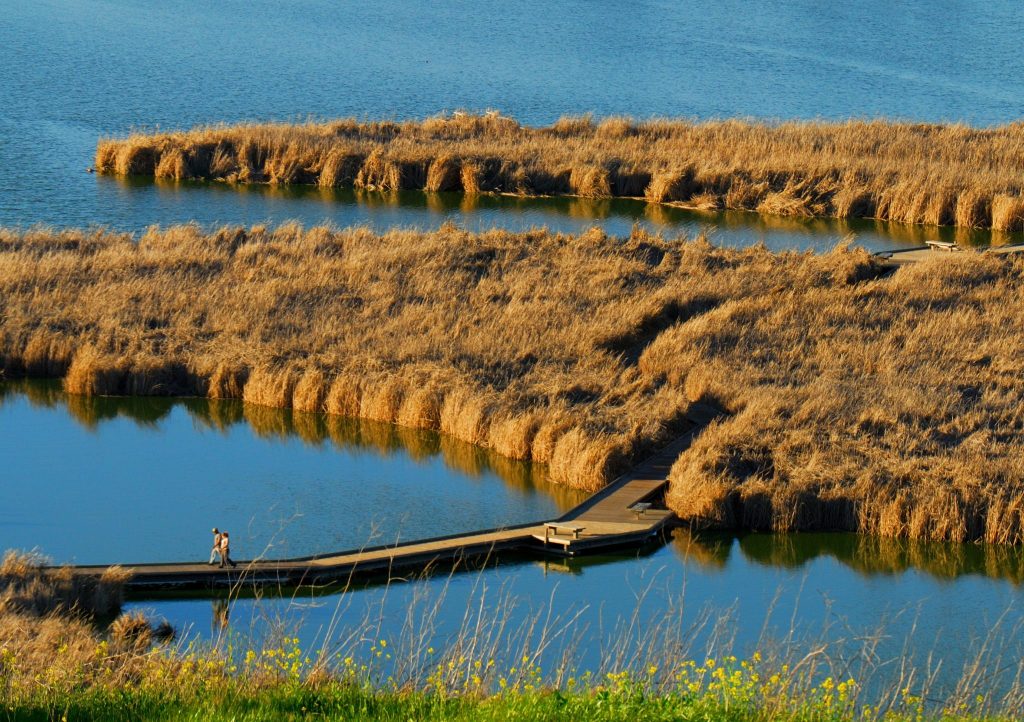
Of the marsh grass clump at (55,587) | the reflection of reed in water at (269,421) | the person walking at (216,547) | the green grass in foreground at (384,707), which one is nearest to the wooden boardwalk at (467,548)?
the person walking at (216,547)

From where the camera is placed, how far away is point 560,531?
2009 cm

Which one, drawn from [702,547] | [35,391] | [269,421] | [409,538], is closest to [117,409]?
[35,391]

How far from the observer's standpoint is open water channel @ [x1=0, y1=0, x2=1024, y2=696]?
18844 millimetres

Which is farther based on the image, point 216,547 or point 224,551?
point 216,547

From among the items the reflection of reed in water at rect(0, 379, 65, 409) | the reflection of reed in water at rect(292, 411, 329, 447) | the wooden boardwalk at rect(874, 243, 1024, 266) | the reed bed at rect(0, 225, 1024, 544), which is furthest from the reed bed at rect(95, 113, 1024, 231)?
the reflection of reed in water at rect(292, 411, 329, 447)

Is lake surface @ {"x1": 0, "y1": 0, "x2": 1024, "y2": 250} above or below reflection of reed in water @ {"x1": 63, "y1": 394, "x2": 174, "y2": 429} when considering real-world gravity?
above

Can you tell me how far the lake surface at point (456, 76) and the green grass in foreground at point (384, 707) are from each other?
2993 centimetres

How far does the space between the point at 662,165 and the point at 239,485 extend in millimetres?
25712

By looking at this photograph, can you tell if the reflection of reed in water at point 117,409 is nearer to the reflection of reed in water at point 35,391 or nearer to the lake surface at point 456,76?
the reflection of reed in water at point 35,391

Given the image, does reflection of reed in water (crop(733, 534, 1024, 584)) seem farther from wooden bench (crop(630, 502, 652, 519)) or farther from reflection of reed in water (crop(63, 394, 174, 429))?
reflection of reed in water (crop(63, 394, 174, 429))

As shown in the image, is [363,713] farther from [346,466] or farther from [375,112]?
[375,112]

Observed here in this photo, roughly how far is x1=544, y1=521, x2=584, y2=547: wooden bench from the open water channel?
39 cm

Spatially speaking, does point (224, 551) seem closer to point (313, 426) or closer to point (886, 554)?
point (313, 426)

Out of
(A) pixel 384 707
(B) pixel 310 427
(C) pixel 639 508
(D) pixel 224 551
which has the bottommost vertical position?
(D) pixel 224 551
